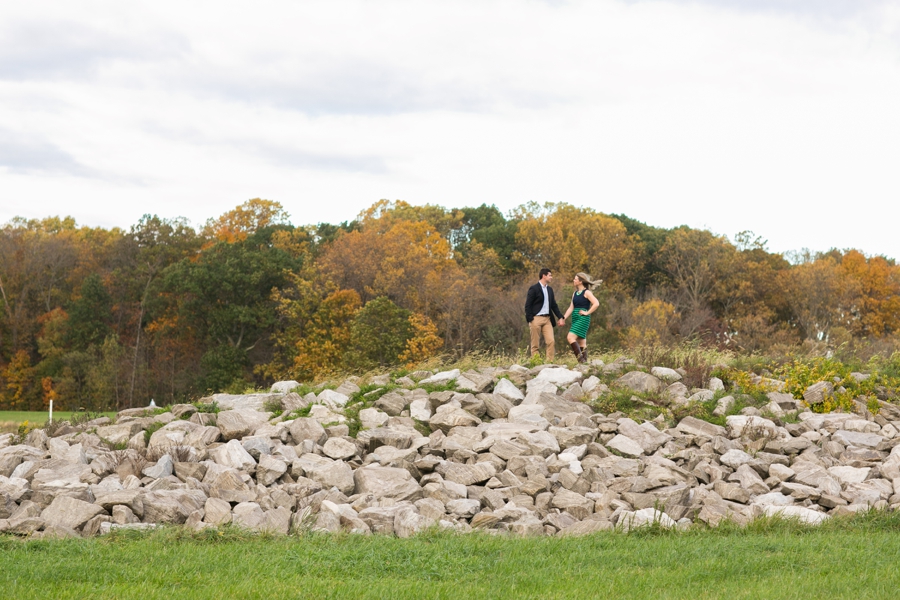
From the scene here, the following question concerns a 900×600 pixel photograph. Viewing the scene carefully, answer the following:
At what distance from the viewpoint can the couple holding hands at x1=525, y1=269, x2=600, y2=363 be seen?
46.1 feet

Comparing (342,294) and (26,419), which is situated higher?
(342,294)

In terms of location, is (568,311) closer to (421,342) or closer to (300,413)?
(300,413)

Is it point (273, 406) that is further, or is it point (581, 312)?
point (581, 312)

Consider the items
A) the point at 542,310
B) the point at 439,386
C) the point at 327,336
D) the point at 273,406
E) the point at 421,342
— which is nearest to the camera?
the point at 273,406

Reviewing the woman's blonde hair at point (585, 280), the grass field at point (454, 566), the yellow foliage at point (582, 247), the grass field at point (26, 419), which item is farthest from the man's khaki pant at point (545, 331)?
the yellow foliage at point (582, 247)

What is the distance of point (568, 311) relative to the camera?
14148 mm

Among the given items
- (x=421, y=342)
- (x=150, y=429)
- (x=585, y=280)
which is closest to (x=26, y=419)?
(x=421, y=342)

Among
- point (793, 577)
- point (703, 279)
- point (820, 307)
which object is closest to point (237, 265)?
point (703, 279)

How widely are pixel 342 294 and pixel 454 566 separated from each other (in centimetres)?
3669

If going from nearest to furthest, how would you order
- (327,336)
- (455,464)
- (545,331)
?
(455,464)
(545,331)
(327,336)

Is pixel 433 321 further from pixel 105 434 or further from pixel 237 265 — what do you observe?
pixel 105 434

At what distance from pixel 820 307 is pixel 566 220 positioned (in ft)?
53.2

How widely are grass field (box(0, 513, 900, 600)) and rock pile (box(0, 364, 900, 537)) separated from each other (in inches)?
23.5

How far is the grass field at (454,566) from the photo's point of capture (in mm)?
5352
